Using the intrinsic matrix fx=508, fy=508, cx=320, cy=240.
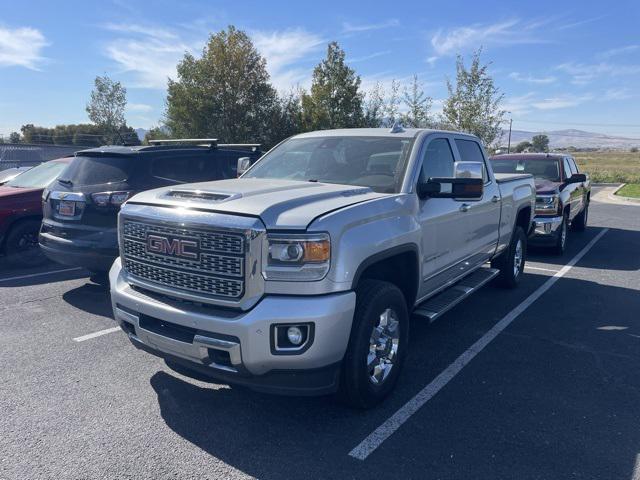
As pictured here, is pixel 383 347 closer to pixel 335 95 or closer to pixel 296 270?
pixel 296 270

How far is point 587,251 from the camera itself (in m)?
10.1

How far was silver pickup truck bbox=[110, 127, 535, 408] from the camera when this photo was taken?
3.00m

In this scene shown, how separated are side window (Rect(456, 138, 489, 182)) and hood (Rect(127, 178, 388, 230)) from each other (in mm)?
1962

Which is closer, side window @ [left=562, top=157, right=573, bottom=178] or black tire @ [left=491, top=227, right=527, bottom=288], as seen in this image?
black tire @ [left=491, top=227, right=527, bottom=288]

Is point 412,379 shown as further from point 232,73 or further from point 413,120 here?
point 232,73

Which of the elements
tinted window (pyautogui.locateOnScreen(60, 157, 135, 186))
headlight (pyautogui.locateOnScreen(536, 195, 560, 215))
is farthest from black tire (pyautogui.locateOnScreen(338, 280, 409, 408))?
headlight (pyautogui.locateOnScreen(536, 195, 560, 215))

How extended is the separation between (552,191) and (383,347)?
6908 millimetres

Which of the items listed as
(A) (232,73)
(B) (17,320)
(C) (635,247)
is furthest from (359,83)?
(B) (17,320)

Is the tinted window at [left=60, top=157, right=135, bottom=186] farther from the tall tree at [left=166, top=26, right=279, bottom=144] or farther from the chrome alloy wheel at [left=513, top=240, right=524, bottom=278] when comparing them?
the tall tree at [left=166, top=26, right=279, bottom=144]

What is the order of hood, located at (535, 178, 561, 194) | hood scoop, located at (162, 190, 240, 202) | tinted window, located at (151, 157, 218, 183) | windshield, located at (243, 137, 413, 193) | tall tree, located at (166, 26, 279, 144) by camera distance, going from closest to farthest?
1. hood scoop, located at (162, 190, 240, 202)
2. windshield, located at (243, 137, 413, 193)
3. tinted window, located at (151, 157, 218, 183)
4. hood, located at (535, 178, 561, 194)
5. tall tree, located at (166, 26, 279, 144)

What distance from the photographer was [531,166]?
10.7 metres

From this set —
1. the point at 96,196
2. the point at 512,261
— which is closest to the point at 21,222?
the point at 96,196

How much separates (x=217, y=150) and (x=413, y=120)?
14.6 meters

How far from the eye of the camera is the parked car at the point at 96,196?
5.85 m
